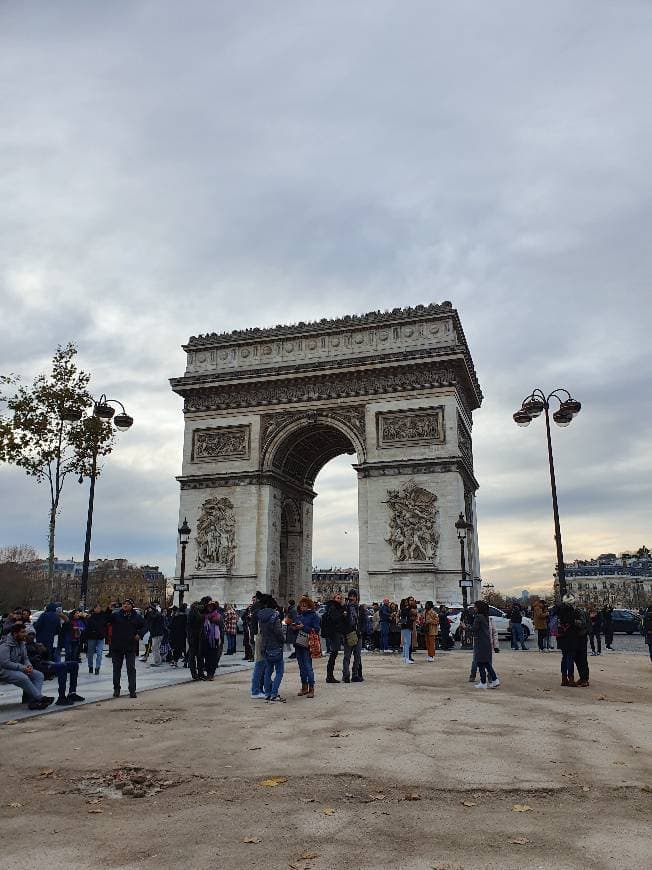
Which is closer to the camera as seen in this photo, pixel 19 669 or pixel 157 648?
pixel 19 669

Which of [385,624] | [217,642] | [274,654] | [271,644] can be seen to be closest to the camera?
[274,654]

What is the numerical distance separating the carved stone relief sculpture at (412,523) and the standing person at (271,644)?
19.7 m

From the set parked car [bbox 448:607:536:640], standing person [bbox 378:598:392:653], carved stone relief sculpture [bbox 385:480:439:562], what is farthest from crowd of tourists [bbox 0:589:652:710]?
carved stone relief sculpture [bbox 385:480:439:562]

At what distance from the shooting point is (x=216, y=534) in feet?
112

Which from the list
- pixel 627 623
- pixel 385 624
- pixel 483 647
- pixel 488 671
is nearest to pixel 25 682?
pixel 483 647

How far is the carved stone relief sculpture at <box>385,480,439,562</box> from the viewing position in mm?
30422

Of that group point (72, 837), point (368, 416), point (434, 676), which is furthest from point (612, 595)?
point (72, 837)

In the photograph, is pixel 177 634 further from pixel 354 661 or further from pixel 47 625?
pixel 354 661

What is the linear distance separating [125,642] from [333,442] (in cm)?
2721

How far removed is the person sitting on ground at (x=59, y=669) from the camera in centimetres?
1067

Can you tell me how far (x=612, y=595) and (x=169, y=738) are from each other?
173m

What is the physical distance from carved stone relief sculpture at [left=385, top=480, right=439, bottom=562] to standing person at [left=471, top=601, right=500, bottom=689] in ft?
57.8

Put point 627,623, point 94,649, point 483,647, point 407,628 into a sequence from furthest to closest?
point 627,623
point 407,628
point 94,649
point 483,647

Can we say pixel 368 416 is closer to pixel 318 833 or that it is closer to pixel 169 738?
pixel 169 738
